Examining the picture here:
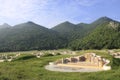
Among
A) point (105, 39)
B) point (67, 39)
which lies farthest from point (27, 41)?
point (105, 39)

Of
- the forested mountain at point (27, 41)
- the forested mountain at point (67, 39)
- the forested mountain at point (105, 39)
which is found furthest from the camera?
the forested mountain at point (27, 41)

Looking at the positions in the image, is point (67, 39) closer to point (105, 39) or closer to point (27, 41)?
point (27, 41)

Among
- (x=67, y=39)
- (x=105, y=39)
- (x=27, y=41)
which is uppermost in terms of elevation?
(x=67, y=39)

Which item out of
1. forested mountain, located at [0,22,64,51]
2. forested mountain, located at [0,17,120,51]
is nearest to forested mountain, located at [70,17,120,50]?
forested mountain, located at [0,17,120,51]

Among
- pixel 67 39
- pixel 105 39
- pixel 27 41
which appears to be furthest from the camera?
pixel 67 39

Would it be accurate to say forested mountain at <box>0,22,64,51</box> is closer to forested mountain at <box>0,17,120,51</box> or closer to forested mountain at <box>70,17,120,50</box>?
forested mountain at <box>0,17,120,51</box>

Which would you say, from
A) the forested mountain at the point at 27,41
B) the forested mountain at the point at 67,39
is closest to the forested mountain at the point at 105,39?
the forested mountain at the point at 67,39

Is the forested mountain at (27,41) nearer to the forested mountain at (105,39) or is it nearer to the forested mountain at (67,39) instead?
the forested mountain at (67,39)

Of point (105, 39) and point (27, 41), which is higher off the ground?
point (27, 41)

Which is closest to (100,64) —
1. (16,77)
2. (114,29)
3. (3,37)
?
(16,77)

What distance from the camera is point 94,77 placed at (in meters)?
19.2

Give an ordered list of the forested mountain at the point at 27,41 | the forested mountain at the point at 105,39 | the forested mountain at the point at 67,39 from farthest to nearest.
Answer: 1. the forested mountain at the point at 27,41
2. the forested mountain at the point at 67,39
3. the forested mountain at the point at 105,39

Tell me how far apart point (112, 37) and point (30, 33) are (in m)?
80.1

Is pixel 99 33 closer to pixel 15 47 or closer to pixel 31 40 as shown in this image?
pixel 15 47
